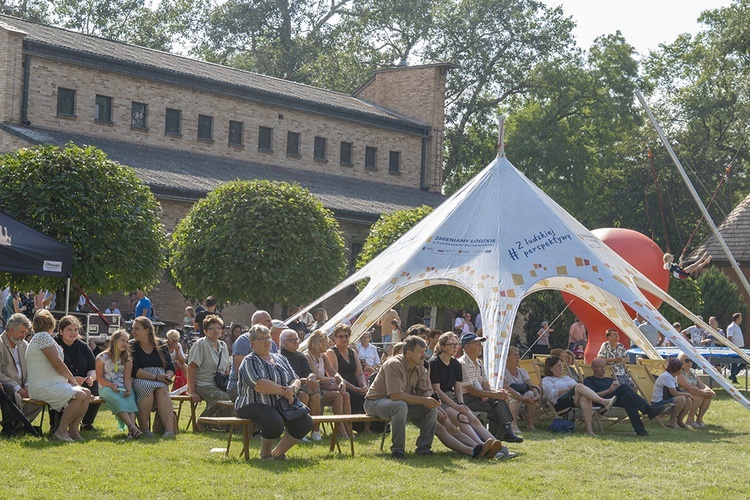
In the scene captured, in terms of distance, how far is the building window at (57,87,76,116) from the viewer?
114 ft

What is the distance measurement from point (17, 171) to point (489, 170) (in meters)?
8.88

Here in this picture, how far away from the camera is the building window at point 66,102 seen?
114 ft

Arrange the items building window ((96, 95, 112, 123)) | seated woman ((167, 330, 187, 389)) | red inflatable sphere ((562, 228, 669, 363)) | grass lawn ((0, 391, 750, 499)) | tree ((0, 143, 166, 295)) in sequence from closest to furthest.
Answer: grass lawn ((0, 391, 750, 499)) → seated woman ((167, 330, 187, 389)) → tree ((0, 143, 166, 295)) → red inflatable sphere ((562, 228, 669, 363)) → building window ((96, 95, 112, 123))

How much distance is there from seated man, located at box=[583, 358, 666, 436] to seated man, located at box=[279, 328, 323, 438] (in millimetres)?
4337

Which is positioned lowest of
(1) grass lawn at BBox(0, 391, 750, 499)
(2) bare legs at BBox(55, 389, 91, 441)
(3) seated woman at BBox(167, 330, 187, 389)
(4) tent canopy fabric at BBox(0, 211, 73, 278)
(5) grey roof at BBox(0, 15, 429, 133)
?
(1) grass lawn at BBox(0, 391, 750, 499)

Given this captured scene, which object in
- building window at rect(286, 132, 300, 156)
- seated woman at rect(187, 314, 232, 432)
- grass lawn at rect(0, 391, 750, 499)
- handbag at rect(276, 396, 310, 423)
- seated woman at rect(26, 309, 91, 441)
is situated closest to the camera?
grass lawn at rect(0, 391, 750, 499)

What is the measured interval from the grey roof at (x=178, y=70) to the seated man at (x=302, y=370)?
23.1 m

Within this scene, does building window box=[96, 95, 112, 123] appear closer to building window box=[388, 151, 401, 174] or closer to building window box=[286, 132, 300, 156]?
building window box=[286, 132, 300, 156]

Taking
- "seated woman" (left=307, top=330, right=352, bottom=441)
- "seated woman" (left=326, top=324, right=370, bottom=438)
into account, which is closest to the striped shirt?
"seated woman" (left=307, top=330, right=352, bottom=441)

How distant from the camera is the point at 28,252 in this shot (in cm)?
1655

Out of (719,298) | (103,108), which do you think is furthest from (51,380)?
(719,298)

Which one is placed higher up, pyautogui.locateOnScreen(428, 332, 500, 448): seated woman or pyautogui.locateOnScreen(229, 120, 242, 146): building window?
pyautogui.locateOnScreen(229, 120, 242, 146): building window

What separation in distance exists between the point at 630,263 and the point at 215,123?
63.5 feet

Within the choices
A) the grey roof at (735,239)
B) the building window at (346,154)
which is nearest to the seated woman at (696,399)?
the building window at (346,154)
